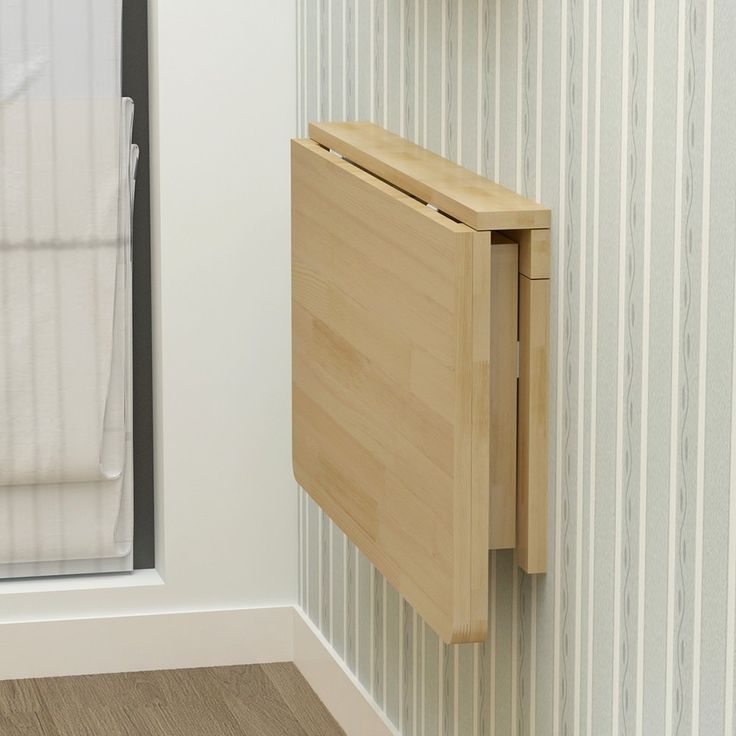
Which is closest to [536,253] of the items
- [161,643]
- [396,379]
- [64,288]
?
[396,379]

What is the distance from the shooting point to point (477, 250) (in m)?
1.56

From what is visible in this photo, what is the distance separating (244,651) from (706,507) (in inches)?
75.3

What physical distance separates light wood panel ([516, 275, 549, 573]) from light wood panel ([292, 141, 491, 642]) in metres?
0.10

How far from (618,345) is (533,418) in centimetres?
21

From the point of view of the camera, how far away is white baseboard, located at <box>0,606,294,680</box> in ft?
9.64

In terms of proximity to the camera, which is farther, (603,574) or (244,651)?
(244,651)

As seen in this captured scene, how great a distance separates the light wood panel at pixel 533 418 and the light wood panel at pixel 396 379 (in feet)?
0.31

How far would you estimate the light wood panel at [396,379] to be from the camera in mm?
1570

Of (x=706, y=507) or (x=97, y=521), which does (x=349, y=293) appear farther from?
(x=97, y=521)

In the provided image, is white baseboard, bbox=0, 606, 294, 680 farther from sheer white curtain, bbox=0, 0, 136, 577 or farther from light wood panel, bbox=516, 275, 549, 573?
light wood panel, bbox=516, 275, 549, 573

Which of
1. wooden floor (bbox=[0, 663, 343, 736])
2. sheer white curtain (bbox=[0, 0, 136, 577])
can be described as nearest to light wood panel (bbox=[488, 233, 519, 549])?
wooden floor (bbox=[0, 663, 343, 736])

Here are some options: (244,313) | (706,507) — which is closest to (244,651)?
(244,313)

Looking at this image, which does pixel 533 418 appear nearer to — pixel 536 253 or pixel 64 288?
pixel 536 253

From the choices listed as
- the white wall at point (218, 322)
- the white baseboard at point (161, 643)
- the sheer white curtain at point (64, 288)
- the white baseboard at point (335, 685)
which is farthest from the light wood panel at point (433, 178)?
the white baseboard at point (161, 643)
